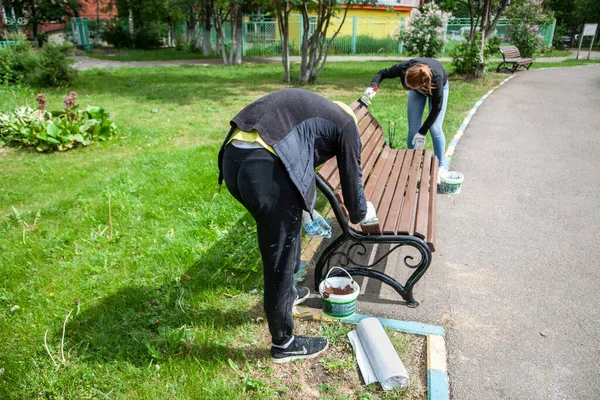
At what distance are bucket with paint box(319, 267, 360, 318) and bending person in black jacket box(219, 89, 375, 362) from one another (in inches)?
24.5

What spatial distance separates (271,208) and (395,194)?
1.62m

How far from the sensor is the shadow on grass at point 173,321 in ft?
8.97

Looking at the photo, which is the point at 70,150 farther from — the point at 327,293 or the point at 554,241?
the point at 554,241

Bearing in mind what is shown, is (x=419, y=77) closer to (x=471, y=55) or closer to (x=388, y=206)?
(x=388, y=206)

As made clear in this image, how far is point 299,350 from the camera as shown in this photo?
265 cm

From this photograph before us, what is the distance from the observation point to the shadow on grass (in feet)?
8.97

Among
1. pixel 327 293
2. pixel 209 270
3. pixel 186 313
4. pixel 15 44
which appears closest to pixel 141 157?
pixel 209 270

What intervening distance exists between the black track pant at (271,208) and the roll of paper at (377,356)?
1.84ft

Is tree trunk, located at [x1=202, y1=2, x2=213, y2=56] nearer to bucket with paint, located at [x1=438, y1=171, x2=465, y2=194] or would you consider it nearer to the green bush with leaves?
the green bush with leaves

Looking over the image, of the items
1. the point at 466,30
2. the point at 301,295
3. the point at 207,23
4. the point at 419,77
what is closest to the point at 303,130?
the point at 301,295

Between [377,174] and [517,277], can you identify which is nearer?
[517,277]

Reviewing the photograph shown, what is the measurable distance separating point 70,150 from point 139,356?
16.7ft

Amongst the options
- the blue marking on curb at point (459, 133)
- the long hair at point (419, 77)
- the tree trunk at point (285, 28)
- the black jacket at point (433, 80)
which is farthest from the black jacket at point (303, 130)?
the tree trunk at point (285, 28)

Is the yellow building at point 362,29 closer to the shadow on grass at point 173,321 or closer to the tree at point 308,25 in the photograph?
the tree at point 308,25
